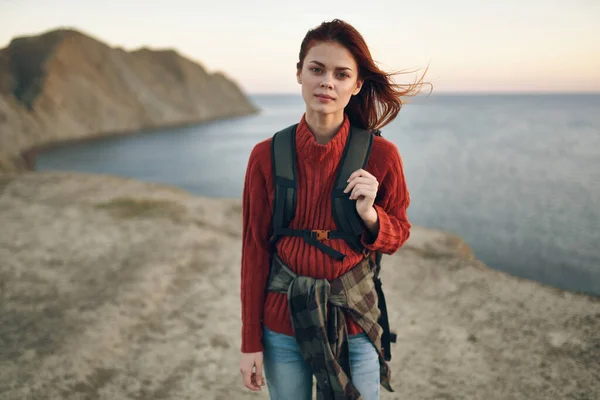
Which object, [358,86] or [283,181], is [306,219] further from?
[358,86]

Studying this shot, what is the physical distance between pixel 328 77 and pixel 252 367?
57.0 inches

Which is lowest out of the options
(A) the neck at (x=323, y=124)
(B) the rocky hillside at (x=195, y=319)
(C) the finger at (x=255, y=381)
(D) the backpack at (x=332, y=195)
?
(B) the rocky hillside at (x=195, y=319)

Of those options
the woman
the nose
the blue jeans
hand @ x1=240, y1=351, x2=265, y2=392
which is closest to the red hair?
the woman

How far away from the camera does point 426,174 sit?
2741 centimetres

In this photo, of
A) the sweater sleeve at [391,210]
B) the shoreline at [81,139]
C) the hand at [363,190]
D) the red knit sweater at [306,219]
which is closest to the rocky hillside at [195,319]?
the red knit sweater at [306,219]

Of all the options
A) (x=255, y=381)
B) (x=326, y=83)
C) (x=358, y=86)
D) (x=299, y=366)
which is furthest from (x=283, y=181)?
(x=255, y=381)

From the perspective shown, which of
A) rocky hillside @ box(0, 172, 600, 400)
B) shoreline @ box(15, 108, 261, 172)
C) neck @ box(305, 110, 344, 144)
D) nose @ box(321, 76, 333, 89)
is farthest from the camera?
shoreline @ box(15, 108, 261, 172)

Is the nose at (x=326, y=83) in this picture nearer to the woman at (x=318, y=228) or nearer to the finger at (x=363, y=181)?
the woman at (x=318, y=228)

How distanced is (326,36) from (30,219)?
8780 millimetres

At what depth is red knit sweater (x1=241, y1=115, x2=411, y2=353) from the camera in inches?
82.0

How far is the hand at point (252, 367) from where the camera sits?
2180mm

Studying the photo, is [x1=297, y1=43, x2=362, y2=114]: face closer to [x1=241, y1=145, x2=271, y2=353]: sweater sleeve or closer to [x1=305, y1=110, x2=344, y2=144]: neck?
[x1=305, y1=110, x2=344, y2=144]: neck

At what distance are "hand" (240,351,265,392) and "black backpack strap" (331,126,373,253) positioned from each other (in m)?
0.73

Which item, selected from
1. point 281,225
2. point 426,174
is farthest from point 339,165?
point 426,174
